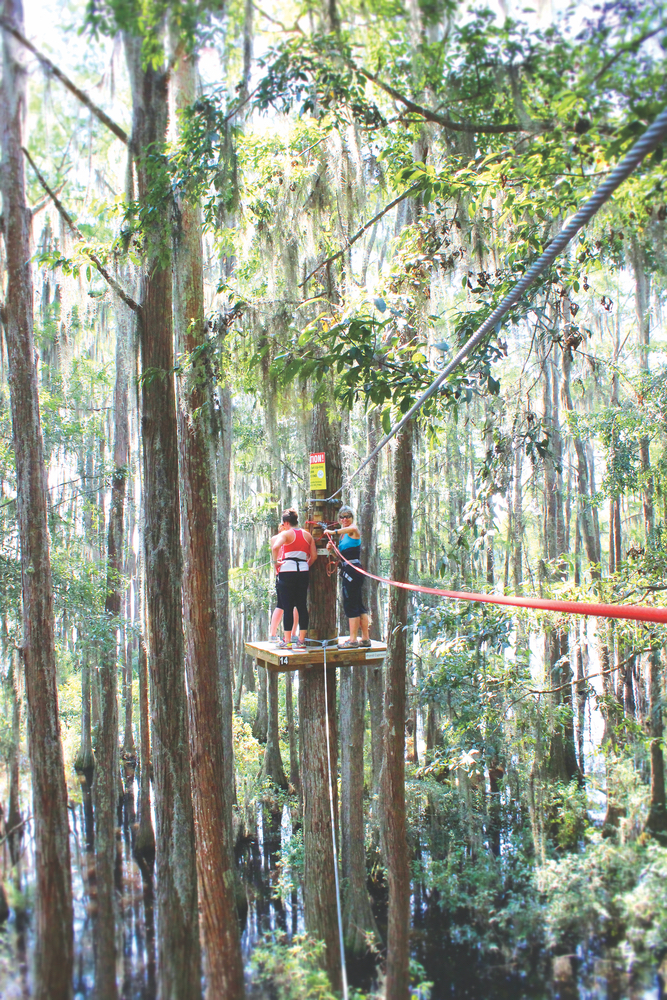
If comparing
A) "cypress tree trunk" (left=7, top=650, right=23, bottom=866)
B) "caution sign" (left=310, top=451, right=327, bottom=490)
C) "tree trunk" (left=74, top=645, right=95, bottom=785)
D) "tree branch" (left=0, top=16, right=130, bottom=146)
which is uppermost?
"tree branch" (left=0, top=16, right=130, bottom=146)

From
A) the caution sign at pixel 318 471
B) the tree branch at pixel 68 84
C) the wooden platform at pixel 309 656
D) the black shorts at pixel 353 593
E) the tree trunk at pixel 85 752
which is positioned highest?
the tree branch at pixel 68 84

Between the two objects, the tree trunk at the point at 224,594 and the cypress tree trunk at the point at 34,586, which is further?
the tree trunk at the point at 224,594

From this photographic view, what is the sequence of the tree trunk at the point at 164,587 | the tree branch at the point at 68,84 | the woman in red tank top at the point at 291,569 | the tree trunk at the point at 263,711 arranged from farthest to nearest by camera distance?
the tree trunk at the point at 263,711, the woman in red tank top at the point at 291,569, the tree trunk at the point at 164,587, the tree branch at the point at 68,84

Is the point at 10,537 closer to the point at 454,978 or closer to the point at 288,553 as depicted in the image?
the point at 288,553

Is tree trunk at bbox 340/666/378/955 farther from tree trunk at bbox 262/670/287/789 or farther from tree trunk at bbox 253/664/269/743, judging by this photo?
tree trunk at bbox 253/664/269/743

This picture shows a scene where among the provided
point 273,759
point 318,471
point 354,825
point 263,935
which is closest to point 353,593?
point 318,471

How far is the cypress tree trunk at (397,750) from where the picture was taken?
6.89m

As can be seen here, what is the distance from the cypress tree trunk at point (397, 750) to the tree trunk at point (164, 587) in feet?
7.06

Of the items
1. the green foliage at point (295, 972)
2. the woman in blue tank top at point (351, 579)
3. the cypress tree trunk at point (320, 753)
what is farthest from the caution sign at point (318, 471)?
the green foliage at point (295, 972)

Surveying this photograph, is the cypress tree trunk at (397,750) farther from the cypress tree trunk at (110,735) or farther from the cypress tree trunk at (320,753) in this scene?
the cypress tree trunk at (110,735)

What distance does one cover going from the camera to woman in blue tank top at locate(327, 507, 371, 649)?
643 cm

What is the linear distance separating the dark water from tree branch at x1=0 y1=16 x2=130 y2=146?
5294 millimetres

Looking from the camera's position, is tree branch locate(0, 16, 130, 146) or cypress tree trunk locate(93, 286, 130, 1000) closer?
tree branch locate(0, 16, 130, 146)

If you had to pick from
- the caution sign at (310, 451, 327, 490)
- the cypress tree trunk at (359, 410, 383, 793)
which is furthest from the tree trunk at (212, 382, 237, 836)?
the caution sign at (310, 451, 327, 490)
